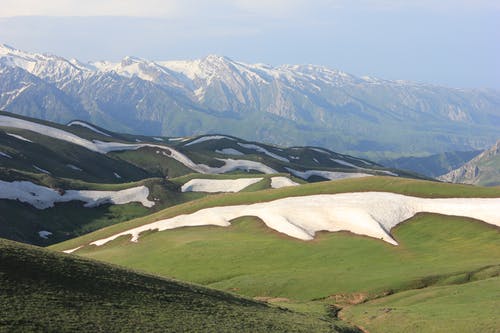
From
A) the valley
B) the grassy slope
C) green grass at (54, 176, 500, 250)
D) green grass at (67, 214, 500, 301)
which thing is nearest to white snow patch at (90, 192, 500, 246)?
the valley

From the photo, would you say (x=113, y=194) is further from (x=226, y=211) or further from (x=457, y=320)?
(x=457, y=320)

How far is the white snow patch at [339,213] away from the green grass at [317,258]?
195cm

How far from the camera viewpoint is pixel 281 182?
165 m

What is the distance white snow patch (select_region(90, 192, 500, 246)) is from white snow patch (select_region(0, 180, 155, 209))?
48.6 meters

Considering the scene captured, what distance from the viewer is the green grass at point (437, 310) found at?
39.6m

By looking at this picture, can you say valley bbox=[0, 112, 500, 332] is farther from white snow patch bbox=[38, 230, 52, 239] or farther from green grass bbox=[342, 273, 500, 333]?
white snow patch bbox=[38, 230, 52, 239]

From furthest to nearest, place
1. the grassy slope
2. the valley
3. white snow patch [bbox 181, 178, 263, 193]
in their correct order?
1. white snow patch [bbox 181, 178, 263, 193]
2. the grassy slope
3. the valley

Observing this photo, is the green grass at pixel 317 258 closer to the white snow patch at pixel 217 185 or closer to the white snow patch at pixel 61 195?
the white snow patch at pixel 61 195

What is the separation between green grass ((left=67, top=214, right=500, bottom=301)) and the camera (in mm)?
56500

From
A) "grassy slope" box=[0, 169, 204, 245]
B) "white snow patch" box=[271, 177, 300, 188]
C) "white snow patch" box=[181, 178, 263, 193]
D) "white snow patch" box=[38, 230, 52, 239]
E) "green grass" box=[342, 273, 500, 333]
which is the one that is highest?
"green grass" box=[342, 273, 500, 333]

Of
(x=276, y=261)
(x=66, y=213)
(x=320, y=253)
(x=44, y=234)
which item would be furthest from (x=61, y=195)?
(x=320, y=253)

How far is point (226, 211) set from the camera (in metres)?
93.9

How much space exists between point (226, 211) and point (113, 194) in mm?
68799

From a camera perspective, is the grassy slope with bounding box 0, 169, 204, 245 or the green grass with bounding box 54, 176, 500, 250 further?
the grassy slope with bounding box 0, 169, 204, 245
